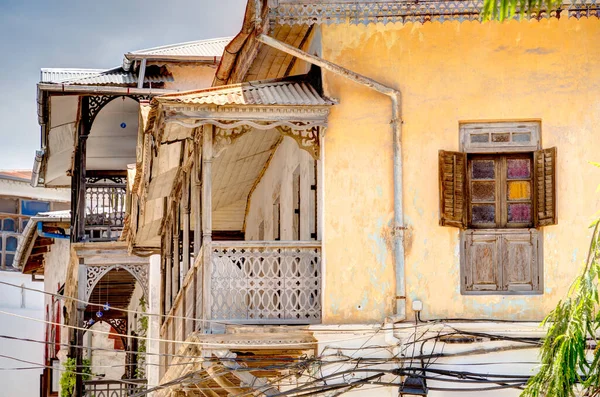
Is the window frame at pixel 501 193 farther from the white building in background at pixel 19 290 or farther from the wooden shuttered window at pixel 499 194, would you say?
the white building in background at pixel 19 290

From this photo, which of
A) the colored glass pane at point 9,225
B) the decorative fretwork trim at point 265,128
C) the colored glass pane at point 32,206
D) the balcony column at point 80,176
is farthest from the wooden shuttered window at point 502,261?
the colored glass pane at point 32,206

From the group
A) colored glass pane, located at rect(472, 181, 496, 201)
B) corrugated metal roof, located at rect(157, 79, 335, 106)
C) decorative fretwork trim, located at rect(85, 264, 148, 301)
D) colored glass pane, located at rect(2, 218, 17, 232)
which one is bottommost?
decorative fretwork trim, located at rect(85, 264, 148, 301)

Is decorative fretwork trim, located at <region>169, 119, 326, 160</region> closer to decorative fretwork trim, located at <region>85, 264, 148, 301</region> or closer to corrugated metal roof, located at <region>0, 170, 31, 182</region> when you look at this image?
decorative fretwork trim, located at <region>85, 264, 148, 301</region>

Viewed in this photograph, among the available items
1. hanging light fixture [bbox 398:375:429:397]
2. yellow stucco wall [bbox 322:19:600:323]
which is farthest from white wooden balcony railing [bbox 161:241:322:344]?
hanging light fixture [bbox 398:375:429:397]

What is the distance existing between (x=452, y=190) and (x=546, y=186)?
1012 mm

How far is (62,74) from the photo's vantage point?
25.6 metres

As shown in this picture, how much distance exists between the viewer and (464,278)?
14.9 m

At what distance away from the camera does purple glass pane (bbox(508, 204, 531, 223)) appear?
1498 centimetres

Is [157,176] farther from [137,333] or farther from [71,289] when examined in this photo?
[137,333]

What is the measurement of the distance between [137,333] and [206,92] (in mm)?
15603

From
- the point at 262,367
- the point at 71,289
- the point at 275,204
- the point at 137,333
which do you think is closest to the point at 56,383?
the point at 137,333

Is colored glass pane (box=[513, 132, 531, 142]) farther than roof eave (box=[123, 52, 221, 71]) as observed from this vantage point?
No

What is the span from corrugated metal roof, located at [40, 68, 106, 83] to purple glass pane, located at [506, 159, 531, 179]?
467 inches

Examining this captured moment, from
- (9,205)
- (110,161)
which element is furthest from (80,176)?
(9,205)
